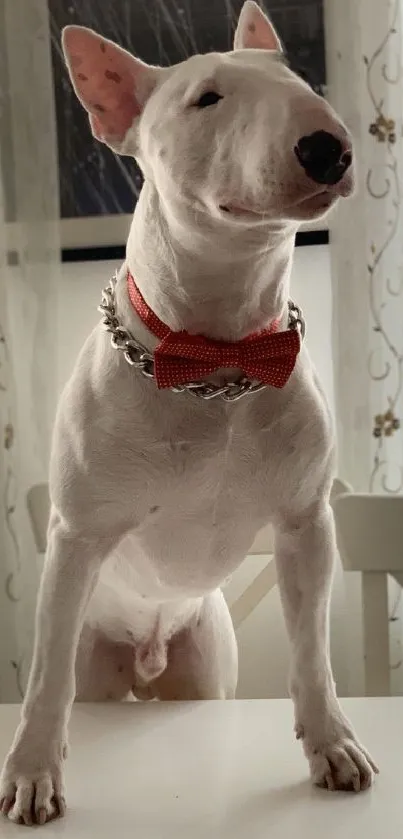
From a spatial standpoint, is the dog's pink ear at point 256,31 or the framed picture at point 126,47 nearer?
the dog's pink ear at point 256,31

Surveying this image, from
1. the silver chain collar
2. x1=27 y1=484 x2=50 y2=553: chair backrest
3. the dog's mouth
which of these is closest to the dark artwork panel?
x1=27 y1=484 x2=50 y2=553: chair backrest

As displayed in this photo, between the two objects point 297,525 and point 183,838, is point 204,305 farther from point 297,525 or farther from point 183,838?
point 183,838

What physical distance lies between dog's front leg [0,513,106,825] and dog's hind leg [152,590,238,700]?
266mm

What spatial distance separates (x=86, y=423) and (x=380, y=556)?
21.5 inches

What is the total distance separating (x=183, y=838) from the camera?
2.07ft

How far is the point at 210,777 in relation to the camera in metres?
0.73

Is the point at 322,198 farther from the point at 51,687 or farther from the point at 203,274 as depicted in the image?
the point at 51,687

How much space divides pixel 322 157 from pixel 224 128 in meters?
0.10

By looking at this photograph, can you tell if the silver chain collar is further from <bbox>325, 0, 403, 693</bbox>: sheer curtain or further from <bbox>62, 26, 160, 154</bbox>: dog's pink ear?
<bbox>325, 0, 403, 693</bbox>: sheer curtain

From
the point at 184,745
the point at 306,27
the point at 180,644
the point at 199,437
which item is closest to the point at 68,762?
the point at 184,745

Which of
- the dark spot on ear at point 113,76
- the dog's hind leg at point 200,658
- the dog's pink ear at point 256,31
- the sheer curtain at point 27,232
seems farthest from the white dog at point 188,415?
the sheer curtain at point 27,232

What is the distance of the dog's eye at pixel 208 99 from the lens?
23.6 inches

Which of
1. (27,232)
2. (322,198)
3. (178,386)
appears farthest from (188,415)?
(27,232)

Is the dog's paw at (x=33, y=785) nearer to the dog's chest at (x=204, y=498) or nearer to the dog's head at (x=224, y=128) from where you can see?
the dog's chest at (x=204, y=498)
